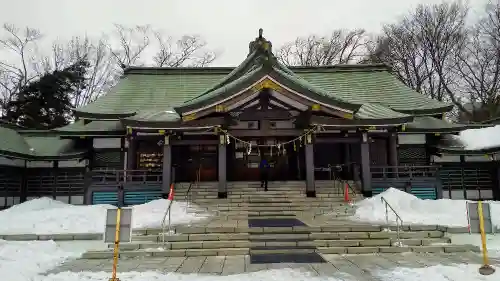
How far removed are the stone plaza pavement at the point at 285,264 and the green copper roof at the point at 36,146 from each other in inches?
427

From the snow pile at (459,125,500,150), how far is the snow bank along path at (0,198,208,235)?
14614mm

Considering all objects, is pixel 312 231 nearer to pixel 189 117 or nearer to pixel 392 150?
pixel 189 117

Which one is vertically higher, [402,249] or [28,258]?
[28,258]

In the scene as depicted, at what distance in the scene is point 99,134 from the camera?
16375 millimetres

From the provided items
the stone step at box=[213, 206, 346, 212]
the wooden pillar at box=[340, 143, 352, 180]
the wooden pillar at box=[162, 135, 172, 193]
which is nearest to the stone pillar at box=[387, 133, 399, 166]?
the wooden pillar at box=[340, 143, 352, 180]

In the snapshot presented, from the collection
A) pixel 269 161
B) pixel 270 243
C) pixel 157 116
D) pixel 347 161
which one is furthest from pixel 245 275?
pixel 347 161

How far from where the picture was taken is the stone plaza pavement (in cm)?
677

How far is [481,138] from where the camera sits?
56.0 ft

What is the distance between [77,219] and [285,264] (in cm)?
790

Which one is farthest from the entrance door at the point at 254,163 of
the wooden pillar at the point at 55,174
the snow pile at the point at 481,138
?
the snow pile at the point at 481,138

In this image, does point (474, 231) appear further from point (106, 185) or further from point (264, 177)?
point (106, 185)

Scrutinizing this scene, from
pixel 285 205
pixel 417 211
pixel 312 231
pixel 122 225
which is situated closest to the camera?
pixel 122 225

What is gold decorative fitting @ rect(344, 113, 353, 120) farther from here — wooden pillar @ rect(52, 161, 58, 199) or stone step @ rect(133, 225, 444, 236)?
wooden pillar @ rect(52, 161, 58, 199)

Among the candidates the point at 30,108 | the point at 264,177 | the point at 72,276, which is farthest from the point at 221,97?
the point at 30,108
